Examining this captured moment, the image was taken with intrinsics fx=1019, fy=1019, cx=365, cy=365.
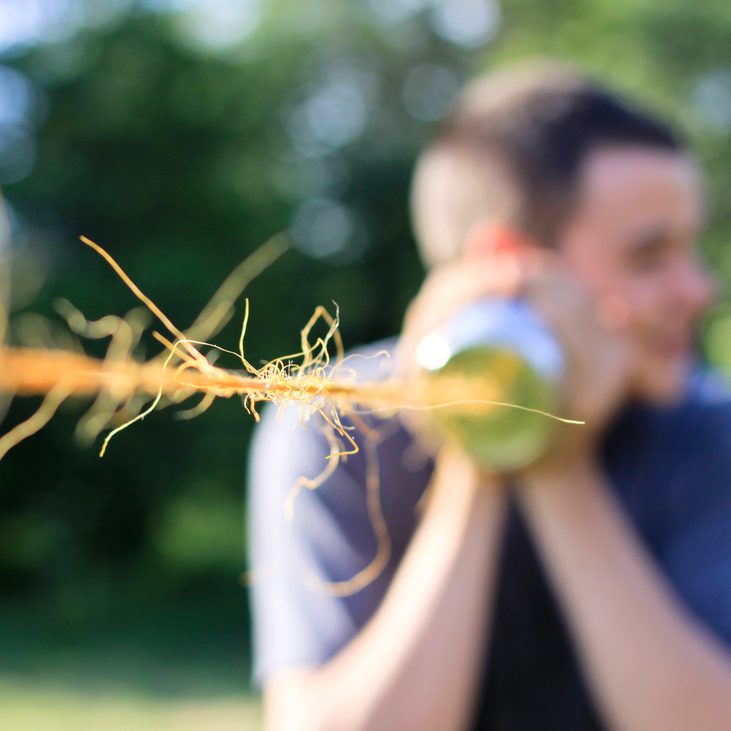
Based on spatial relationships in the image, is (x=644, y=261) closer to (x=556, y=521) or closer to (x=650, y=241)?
(x=650, y=241)

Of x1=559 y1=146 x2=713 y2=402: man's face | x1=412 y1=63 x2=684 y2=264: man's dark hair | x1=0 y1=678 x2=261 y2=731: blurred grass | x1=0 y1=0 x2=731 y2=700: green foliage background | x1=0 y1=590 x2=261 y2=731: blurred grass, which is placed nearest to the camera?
x1=559 y1=146 x2=713 y2=402: man's face

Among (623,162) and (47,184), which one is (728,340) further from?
(47,184)

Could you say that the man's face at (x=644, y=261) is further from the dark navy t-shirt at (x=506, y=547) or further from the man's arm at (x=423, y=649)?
the man's arm at (x=423, y=649)

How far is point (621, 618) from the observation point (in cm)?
106

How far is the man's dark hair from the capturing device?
1.44m

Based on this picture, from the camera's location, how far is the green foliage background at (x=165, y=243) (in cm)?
529

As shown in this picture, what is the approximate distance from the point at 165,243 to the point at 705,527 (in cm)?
466

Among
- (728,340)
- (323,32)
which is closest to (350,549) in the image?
(728,340)

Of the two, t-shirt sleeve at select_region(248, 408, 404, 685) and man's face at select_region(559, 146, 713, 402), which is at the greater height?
man's face at select_region(559, 146, 713, 402)

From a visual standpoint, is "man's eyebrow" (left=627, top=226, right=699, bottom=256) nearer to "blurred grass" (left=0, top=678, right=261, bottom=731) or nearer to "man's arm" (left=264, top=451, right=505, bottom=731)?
"man's arm" (left=264, top=451, right=505, bottom=731)

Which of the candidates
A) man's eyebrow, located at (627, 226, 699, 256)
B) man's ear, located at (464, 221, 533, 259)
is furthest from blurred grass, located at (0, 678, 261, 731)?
man's eyebrow, located at (627, 226, 699, 256)

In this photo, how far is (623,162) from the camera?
4.62ft

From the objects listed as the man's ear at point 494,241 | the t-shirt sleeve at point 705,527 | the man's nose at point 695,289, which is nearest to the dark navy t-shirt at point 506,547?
the t-shirt sleeve at point 705,527

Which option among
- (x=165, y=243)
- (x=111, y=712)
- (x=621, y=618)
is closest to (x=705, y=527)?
(x=621, y=618)
